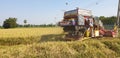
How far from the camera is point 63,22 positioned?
17.0m

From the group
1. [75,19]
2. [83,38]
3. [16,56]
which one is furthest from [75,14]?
[16,56]

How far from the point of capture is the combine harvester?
16109 millimetres

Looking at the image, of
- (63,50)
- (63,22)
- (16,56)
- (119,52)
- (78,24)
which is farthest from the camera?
(63,22)

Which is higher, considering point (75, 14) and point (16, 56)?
point (75, 14)

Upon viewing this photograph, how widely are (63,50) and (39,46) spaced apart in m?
1.19

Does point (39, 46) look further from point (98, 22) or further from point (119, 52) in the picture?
point (98, 22)

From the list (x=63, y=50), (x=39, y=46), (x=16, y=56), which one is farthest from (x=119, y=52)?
(x=16, y=56)

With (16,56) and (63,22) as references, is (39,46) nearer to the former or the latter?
(16,56)

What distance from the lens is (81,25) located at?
16188mm

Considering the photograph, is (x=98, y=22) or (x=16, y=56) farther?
(x=98, y=22)

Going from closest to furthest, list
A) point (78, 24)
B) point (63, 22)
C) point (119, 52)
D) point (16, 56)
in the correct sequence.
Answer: point (16, 56), point (119, 52), point (78, 24), point (63, 22)

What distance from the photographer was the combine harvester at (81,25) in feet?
52.9

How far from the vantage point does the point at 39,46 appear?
1212 centimetres

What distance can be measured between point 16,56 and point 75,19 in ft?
20.1
